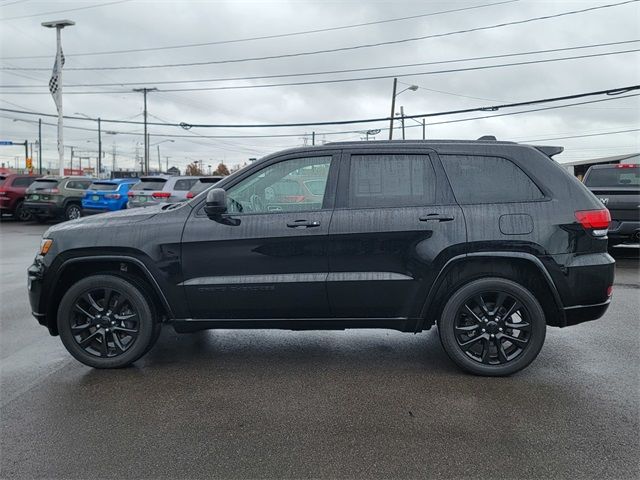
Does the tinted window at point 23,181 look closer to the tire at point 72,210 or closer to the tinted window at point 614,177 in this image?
the tire at point 72,210

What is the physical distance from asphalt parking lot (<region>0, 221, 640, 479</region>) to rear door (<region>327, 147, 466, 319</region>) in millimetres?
668

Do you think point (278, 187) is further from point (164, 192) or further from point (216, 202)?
point (164, 192)

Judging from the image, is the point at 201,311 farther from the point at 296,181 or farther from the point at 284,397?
the point at 296,181

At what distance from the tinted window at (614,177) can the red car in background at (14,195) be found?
65.2ft

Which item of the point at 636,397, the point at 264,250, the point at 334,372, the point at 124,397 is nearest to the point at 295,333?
the point at 334,372

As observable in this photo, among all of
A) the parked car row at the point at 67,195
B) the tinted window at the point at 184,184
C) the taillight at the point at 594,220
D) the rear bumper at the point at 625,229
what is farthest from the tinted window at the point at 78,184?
the taillight at the point at 594,220

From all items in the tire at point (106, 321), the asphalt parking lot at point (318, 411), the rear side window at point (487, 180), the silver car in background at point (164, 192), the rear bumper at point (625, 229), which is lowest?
the asphalt parking lot at point (318, 411)

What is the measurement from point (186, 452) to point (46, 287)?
7.16 feet

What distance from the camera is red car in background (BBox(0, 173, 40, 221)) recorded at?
66.9 feet

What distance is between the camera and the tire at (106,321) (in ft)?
14.1

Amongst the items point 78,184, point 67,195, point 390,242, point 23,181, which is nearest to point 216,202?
point 390,242

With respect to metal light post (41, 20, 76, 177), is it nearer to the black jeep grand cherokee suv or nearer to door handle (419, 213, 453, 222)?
the black jeep grand cherokee suv

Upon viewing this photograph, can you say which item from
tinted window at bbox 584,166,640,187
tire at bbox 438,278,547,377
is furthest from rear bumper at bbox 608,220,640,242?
tire at bbox 438,278,547,377

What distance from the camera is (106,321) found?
4340 millimetres
